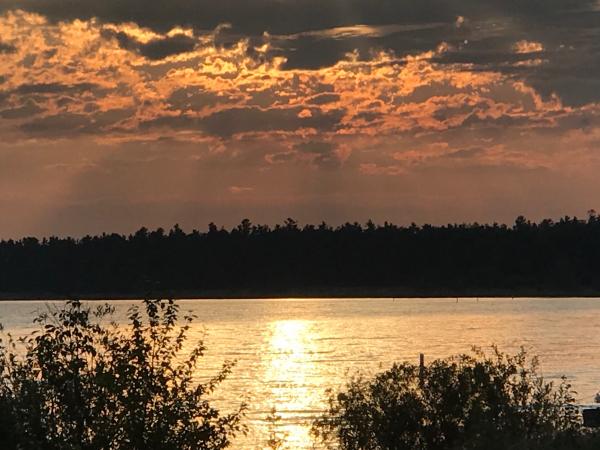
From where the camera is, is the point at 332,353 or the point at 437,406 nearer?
the point at 437,406

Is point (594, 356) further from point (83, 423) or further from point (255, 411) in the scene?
point (83, 423)

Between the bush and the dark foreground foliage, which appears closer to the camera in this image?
the dark foreground foliage

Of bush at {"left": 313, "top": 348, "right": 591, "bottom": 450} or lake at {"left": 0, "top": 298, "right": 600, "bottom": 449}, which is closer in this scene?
bush at {"left": 313, "top": 348, "right": 591, "bottom": 450}

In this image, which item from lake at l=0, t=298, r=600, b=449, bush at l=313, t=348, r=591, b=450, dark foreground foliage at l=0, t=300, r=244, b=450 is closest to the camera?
dark foreground foliage at l=0, t=300, r=244, b=450

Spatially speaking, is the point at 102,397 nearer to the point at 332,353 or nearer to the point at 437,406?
the point at 437,406

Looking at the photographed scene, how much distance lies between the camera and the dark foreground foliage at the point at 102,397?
23453 mm

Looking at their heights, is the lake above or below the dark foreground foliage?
above

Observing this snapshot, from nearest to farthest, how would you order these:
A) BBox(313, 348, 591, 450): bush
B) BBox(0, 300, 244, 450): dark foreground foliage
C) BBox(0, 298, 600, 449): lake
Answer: BBox(0, 300, 244, 450): dark foreground foliage, BBox(313, 348, 591, 450): bush, BBox(0, 298, 600, 449): lake

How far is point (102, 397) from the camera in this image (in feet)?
77.9

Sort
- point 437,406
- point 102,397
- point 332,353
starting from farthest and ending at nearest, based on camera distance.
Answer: point 332,353
point 437,406
point 102,397

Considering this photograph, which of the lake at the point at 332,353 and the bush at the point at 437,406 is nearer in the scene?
the bush at the point at 437,406

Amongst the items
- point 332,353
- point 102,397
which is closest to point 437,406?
point 102,397

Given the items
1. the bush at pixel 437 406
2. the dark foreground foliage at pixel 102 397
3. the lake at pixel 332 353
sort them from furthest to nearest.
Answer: the lake at pixel 332 353 < the bush at pixel 437 406 < the dark foreground foliage at pixel 102 397

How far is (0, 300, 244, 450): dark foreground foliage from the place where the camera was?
23453 mm
